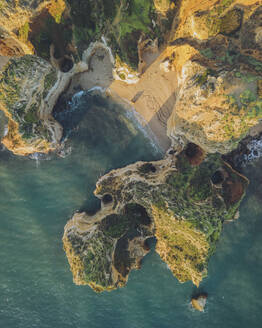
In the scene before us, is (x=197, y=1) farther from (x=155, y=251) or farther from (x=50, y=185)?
(x=155, y=251)

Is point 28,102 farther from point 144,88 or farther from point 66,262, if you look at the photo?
point 66,262

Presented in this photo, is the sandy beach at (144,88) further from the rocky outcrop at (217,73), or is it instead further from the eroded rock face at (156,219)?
the eroded rock face at (156,219)

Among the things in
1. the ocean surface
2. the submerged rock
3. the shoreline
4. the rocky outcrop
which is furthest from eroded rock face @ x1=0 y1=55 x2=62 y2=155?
the submerged rock

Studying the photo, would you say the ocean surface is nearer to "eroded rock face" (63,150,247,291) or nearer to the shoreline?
the shoreline

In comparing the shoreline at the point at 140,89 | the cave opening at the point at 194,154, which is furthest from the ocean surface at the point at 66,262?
the cave opening at the point at 194,154

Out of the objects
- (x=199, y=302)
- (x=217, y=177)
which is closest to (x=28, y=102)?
(x=217, y=177)

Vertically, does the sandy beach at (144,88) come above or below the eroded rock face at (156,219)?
above

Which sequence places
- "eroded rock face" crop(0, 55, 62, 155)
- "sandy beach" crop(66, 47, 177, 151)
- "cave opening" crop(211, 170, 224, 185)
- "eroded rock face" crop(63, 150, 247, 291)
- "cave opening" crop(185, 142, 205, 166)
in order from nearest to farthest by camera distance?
1. "eroded rock face" crop(0, 55, 62, 155)
2. "eroded rock face" crop(63, 150, 247, 291)
3. "cave opening" crop(185, 142, 205, 166)
4. "cave opening" crop(211, 170, 224, 185)
5. "sandy beach" crop(66, 47, 177, 151)
